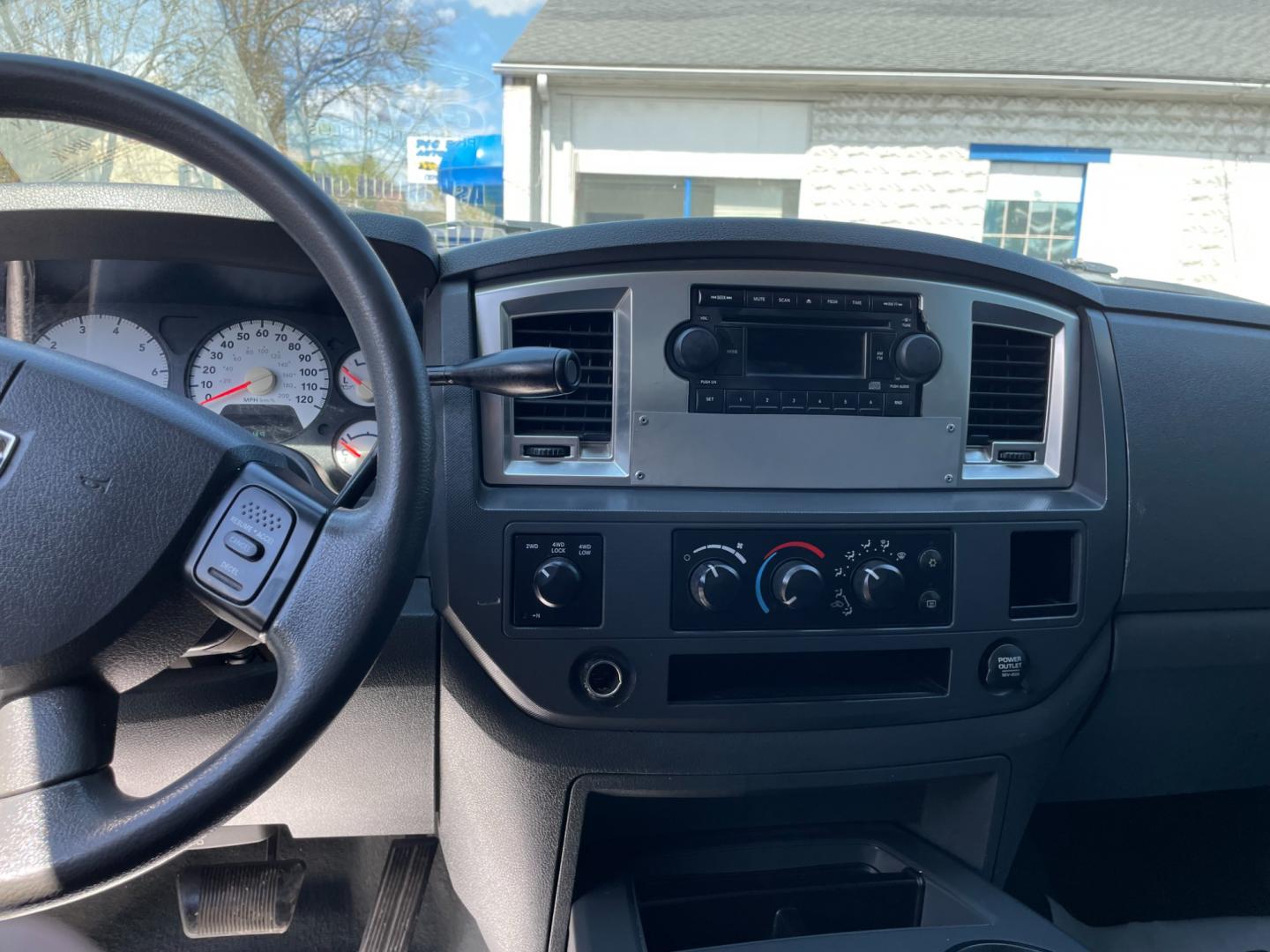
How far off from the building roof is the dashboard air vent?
153 cm

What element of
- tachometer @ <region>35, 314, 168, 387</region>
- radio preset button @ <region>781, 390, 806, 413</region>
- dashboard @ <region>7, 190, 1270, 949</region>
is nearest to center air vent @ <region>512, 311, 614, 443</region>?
dashboard @ <region>7, 190, 1270, 949</region>

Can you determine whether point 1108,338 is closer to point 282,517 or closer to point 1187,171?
point 282,517

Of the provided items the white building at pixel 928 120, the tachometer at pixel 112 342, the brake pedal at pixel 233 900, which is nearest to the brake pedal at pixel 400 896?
the brake pedal at pixel 233 900

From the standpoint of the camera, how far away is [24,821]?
0.73 m

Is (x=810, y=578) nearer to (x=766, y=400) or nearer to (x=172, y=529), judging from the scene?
(x=766, y=400)

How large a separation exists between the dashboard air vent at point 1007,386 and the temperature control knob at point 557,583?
0.61 m

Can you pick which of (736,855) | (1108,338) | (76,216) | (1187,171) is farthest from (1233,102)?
(76,216)

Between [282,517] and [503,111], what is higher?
[503,111]

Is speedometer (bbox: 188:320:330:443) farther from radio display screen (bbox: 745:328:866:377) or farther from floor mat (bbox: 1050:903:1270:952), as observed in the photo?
floor mat (bbox: 1050:903:1270:952)

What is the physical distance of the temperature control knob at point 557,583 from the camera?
1.14 metres

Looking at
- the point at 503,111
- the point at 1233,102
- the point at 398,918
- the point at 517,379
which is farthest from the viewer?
the point at 1233,102

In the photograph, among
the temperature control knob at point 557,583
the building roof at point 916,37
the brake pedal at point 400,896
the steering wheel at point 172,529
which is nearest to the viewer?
the steering wheel at point 172,529

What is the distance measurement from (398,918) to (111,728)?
84 centimetres

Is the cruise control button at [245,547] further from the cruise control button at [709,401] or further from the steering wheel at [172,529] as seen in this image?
the cruise control button at [709,401]
